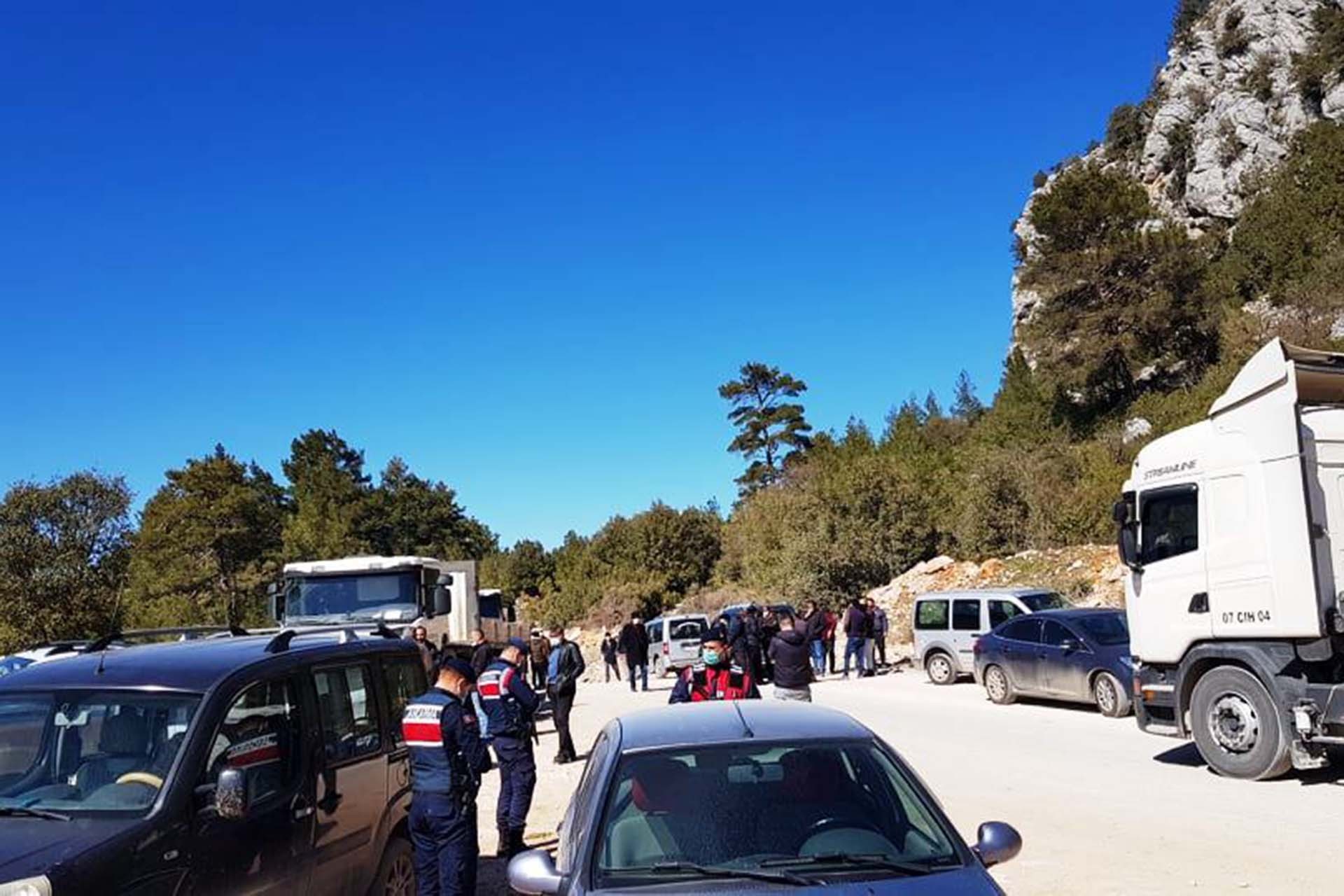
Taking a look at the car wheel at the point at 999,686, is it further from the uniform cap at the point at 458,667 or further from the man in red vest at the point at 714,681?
the uniform cap at the point at 458,667

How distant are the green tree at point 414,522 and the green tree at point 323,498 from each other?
1.44m

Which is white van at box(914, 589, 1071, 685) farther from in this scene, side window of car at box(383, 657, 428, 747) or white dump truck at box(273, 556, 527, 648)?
side window of car at box(383, 657, 428, 747)

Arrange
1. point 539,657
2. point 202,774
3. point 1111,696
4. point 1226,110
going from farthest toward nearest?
point 1226,110, point 539,657, point 1111,696, point 202,774

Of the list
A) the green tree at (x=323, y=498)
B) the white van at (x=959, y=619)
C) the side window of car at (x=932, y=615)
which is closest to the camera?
the white van at (x=959, y=619)

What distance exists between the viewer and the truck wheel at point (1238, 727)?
10.0 meters

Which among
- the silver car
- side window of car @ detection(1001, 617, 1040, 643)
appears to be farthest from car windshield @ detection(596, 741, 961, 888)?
side window of car @ detection(1001, 617, 1040, 643)

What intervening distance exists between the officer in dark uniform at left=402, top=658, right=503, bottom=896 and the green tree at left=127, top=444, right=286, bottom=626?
48695 millimetres

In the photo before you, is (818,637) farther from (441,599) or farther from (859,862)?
(859,862)

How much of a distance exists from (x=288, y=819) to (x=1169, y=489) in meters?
9.39

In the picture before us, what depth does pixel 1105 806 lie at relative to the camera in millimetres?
9516

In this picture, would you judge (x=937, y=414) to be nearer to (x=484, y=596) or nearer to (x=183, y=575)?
(x=183, y=575)

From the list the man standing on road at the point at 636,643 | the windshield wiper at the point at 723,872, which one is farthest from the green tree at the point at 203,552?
the windshield wiper at the point at 723,872

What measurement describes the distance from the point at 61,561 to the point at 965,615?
33.0m

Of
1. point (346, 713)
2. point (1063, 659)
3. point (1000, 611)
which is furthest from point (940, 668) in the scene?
point (346, 713)
